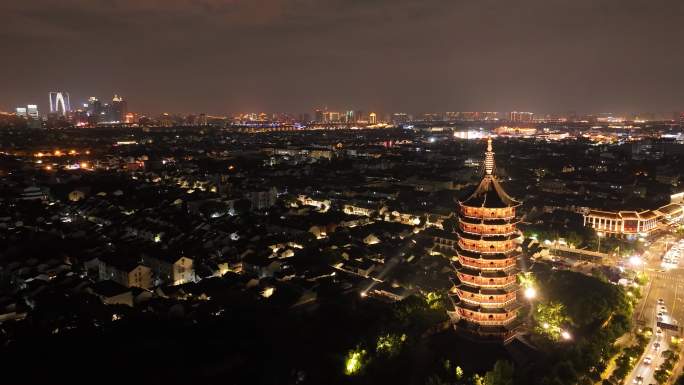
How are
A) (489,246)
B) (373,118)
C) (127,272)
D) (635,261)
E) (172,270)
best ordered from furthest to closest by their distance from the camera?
(373,118), (635,261), (172,270), (127,272), (489,246)

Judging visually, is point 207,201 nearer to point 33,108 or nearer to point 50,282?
point 50,282

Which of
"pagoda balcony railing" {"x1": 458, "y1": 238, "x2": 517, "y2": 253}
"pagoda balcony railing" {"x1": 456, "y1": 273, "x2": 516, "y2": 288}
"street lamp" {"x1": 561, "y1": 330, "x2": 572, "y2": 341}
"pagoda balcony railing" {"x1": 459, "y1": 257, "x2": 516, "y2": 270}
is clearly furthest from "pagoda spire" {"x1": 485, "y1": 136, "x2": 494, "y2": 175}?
"street lamp" {"x1": 561, "y1": 330, "x2": 572, "y2": 341}

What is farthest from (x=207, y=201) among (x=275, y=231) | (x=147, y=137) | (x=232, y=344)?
(x=147, y=137)

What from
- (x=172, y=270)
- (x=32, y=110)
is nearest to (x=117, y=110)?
(x=32, y=110)

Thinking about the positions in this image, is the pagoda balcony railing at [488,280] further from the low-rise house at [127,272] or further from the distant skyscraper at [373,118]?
the distant skyscraper at [373,118]

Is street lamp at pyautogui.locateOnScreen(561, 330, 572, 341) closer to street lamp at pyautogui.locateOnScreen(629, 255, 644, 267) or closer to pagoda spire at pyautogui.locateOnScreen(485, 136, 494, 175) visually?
pagoda spire at pyautogui.locateOnScreen(485, 136, 494, 175)

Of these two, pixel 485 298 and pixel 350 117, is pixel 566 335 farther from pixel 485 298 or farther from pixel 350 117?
pixel 350 117
